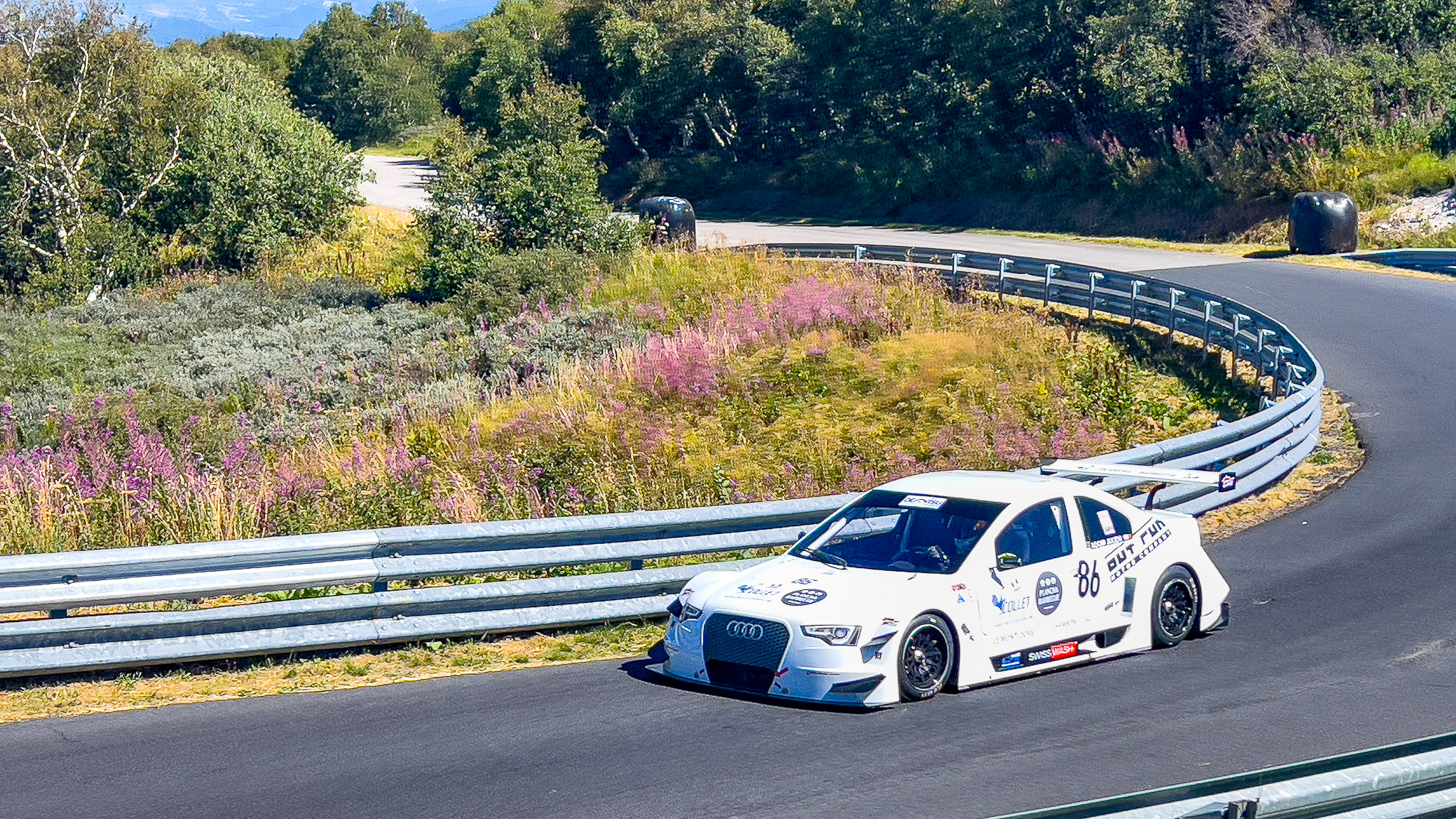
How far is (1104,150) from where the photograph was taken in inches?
1768

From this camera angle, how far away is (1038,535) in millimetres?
9750

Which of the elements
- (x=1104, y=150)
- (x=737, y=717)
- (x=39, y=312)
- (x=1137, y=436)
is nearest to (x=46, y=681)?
(x=737, y=717)

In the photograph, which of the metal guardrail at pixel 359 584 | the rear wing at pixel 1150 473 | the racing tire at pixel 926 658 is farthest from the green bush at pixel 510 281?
the racing tire at pixel 926 658

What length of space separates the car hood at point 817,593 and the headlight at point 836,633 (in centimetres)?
4

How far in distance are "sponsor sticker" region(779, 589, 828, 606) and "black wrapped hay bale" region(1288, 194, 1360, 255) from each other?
27.9 meters

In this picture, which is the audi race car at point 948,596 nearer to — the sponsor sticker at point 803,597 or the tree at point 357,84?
the sponsor sticker at point 803,597

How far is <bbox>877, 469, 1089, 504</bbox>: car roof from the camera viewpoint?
9805 mm

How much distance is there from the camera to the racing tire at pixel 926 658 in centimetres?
883

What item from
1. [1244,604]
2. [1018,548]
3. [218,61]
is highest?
[218,61]

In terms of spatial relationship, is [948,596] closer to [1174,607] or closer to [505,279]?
[1174,607]

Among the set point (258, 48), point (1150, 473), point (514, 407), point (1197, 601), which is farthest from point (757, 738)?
point (258, 48)

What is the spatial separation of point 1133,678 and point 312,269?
1123 inches

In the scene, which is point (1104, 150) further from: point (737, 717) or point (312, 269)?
point (737, 717)

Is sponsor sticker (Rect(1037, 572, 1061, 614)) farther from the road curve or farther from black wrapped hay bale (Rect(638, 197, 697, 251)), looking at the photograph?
black wrapped hay bale (Rect(638, 197, 697, 251))
